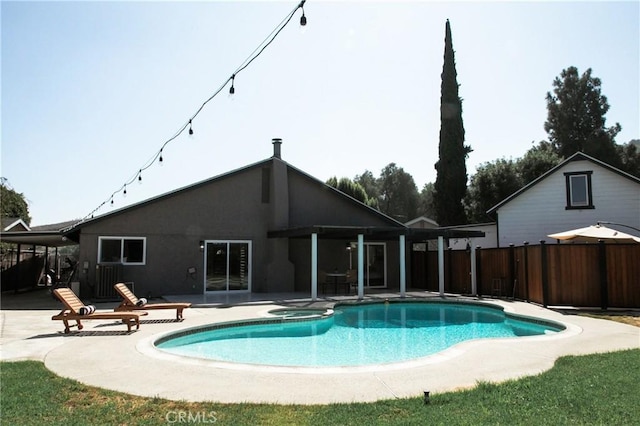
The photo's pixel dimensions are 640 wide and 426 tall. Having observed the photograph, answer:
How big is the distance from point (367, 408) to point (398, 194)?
5172 cm

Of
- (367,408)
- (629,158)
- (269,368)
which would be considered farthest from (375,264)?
(629,158)

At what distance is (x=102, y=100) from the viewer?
501 inches

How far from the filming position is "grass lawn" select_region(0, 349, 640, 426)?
13.8 ft

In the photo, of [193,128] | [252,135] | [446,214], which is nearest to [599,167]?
[446,214]

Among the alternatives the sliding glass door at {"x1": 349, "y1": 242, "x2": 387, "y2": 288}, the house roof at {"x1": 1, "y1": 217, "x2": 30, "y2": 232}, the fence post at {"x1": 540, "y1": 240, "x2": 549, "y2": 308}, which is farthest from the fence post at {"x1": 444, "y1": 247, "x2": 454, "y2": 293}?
the house roof at {"x1": 1, "y1": 217, "x2": 30, "y2": 232}

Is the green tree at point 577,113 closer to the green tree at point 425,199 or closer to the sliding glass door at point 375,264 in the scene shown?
the green tree at point 425,199

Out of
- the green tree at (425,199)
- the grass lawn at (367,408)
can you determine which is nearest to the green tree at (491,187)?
the green tree at (425,199)

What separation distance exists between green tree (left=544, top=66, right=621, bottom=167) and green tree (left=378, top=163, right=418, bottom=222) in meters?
18.6

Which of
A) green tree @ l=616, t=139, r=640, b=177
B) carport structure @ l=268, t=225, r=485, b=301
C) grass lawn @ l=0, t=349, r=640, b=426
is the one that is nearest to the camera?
grass lawn @ l=0, t=349, r=640, b=426

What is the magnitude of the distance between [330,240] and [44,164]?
11.3 m

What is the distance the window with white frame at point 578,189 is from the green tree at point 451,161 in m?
10.5

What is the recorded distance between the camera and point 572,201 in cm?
2030

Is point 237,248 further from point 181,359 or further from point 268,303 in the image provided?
point 181,359

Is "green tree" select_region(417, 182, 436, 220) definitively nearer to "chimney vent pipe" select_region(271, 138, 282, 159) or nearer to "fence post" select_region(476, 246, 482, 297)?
"fence post" select_region(476, 246, 482, 297)
